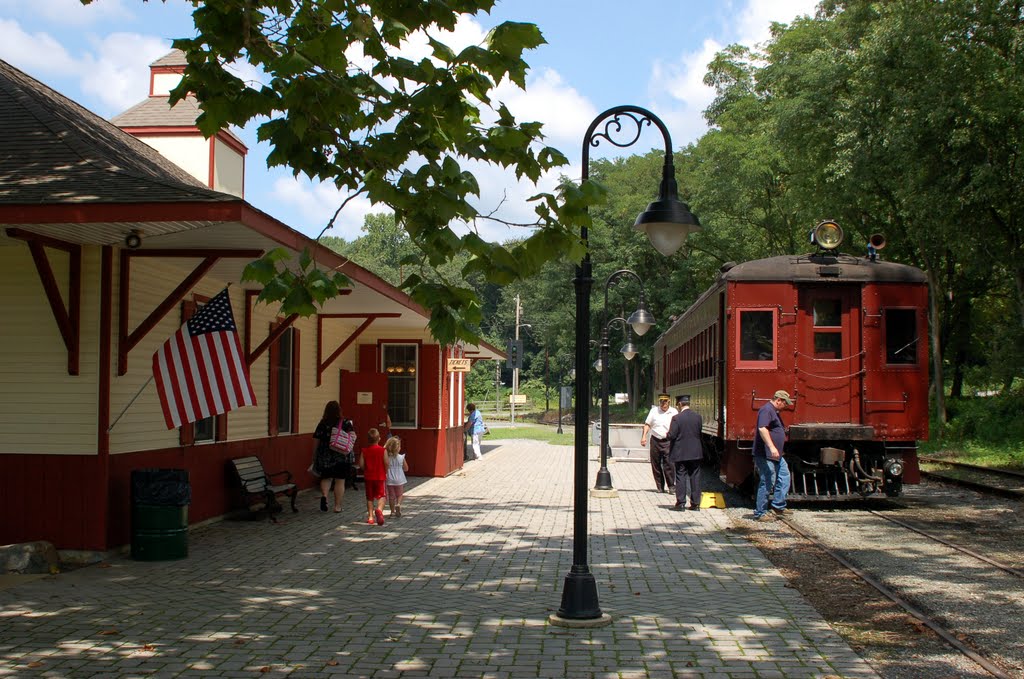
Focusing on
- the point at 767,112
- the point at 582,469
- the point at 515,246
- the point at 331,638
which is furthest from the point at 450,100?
the point at 767,112

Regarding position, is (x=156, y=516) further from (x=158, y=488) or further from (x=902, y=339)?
(x=902, y=339)

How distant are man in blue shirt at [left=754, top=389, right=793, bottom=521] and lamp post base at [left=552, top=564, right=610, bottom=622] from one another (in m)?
6.39

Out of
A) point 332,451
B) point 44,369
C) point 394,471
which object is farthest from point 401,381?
point 44,369

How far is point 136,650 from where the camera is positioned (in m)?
6.78

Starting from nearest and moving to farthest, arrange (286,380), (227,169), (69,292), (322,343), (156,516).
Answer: (69,292) < (156,516) < (286,380) < (322,343) < (227,169)

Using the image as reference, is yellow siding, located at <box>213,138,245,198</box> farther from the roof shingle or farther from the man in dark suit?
the man in dark suit

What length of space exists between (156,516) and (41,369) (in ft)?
6.05

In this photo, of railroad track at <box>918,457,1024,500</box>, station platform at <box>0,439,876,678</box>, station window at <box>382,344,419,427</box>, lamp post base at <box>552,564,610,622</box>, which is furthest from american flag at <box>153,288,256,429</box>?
A: railroad track at <box>918,457,1024,500</box>

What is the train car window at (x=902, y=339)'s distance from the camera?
49.0ft

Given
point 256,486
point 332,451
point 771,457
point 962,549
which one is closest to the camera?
point 962,549

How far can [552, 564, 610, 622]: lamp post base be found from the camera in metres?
7.68

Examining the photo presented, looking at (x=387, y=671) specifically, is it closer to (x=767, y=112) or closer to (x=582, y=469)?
(x=582, y=469)

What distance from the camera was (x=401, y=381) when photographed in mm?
22047

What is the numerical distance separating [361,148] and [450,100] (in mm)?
968
